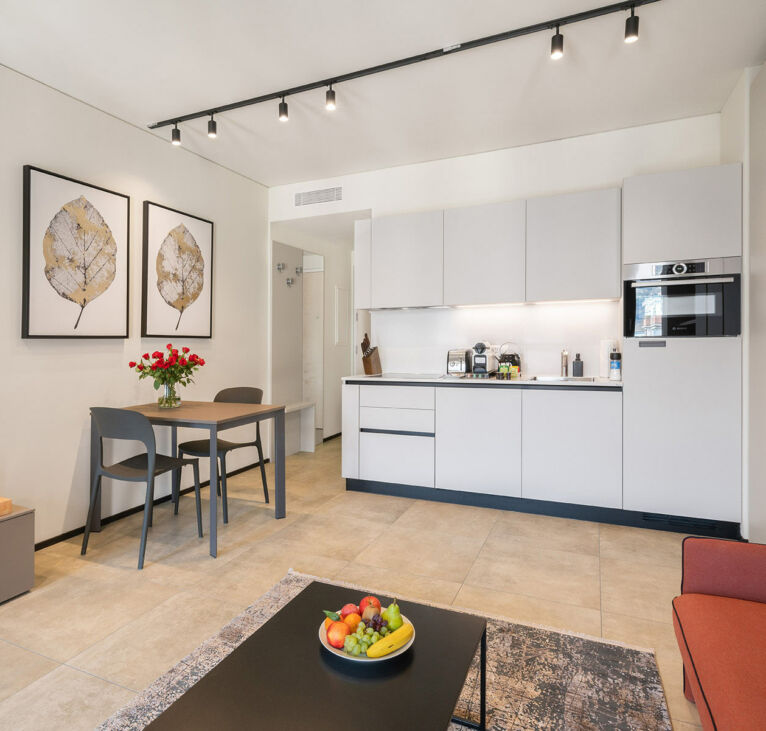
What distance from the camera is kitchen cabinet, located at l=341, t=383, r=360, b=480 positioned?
4094 millimetres

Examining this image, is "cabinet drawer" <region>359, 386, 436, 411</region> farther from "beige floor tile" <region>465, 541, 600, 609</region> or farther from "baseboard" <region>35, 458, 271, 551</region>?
"baseboard" <region>35, 458, 271, 551</region>

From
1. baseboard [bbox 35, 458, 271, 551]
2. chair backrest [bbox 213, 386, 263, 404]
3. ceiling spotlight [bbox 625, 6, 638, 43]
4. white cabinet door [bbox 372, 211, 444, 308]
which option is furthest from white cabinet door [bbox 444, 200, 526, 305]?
baseboard [bbox 35, 458, 271, 551]

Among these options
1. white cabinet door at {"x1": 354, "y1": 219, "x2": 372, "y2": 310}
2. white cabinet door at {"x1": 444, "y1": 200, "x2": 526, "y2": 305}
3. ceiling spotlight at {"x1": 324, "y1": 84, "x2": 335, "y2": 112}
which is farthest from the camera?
white cabinet door at {"x1": 354, "y1": 219, "x2": 372, "y2": 310}

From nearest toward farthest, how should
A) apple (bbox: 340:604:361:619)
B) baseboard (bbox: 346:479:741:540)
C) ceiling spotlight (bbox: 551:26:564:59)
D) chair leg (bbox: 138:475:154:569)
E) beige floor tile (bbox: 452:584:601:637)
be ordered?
apple (bbox: 340:604:361:619), beige floor tile (bbox: 452:584:601:637), ceiling spotlight (bbox: 551:26:564:59), chair leg (bbox: 138:475:154:569), baseboard (bbox: 346:479:741:540)

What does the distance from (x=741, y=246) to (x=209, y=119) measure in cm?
359

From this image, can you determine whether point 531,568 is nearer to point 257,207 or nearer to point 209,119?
point 209,119

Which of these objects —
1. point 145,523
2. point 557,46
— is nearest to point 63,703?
point 145,523

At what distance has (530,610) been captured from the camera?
89.1 inches

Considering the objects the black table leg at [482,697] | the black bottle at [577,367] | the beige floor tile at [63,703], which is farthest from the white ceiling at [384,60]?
the beige floor tile at [63,703]

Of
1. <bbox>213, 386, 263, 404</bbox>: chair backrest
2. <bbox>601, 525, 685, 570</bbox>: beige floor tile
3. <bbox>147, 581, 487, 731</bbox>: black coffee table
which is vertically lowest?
<bbox>601, 525, 685, 570</bbox>: beige floor tile

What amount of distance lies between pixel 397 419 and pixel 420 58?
246 cm

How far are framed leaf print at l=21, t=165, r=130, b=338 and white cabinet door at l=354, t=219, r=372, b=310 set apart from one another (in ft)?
5.91

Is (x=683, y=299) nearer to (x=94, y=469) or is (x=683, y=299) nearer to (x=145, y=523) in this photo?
(x=145, y=523)

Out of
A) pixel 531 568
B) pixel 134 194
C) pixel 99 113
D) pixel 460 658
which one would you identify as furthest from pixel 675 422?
pixel 99 113
